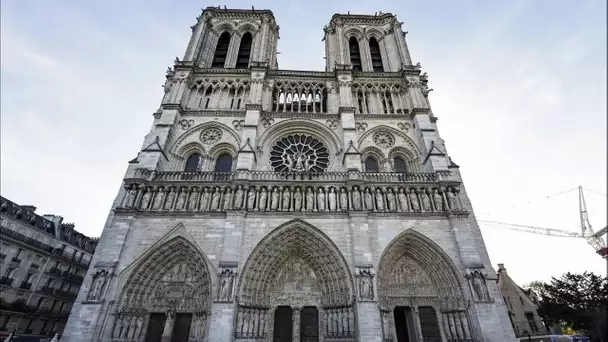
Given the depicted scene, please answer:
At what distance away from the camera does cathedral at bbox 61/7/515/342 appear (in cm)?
1076

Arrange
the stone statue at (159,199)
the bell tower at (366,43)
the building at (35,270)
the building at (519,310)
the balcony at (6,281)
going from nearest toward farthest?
1. the stone statue at (159,199)
2. the balcony at (6,281)
3. the building at (35,270)
4. the building at (519,310)
5. the bell tower at (366,43)

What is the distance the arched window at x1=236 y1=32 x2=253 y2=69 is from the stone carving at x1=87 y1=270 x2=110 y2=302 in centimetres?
1486

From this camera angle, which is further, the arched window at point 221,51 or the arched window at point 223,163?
the arched window at point 221,51

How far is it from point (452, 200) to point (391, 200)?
2.65 meters

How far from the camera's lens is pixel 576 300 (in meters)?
14.2

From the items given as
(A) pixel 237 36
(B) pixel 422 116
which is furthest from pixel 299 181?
(A) pixel 237 36

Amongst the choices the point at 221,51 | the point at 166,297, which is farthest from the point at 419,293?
the point at 221,51

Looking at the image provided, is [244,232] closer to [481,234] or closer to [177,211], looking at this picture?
[177,211]

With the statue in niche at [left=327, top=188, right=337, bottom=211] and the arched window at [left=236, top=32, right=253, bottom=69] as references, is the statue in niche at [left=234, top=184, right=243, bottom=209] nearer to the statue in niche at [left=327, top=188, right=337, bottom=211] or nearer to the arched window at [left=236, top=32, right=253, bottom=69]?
the statue in niche at [left=327, top=188, right=337, bottom=211]

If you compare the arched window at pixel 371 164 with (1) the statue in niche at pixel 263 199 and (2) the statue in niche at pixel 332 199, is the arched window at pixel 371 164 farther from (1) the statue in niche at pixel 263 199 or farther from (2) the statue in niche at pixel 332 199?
(1) the statue in niche at pixel 263 199

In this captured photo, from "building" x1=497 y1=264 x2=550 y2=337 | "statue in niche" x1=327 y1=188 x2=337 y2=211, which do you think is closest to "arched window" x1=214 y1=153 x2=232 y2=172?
"statue in niche" x1=327 y1=188 x2=337 y2=211

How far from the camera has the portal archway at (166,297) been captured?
1081cm

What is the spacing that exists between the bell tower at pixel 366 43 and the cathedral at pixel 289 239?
546cm

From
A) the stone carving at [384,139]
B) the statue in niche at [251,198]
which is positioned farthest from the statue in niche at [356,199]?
the statue in niche at [251,198]
